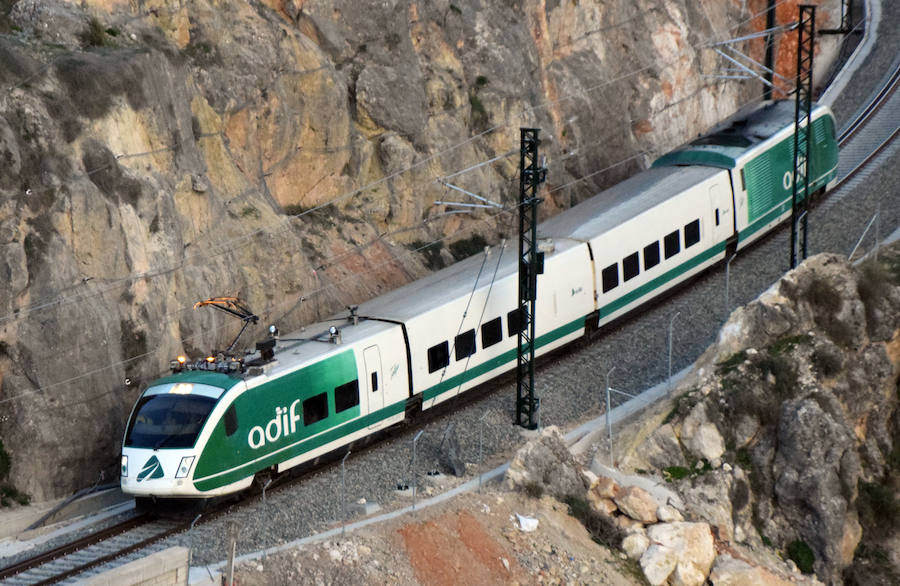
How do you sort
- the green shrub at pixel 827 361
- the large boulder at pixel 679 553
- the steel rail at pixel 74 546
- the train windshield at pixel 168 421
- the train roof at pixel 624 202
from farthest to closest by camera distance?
the train roof at pixel 624 202 < the green shrub at pixel 827 361 < the large boulder at pixel 679 553 < the train windshield at pixel 168 421 < the steel rail at pixel 74 546

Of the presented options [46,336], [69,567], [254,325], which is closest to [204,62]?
[254,325]

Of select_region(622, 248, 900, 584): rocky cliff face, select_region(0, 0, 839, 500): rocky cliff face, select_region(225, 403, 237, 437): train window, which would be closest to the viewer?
select_region(225, 403, 237, 437): train window

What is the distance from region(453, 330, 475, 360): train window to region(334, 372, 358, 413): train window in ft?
11.5

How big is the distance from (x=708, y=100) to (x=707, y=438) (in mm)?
26966

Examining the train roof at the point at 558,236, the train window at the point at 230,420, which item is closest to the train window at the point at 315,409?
the train window at the point at 230,420

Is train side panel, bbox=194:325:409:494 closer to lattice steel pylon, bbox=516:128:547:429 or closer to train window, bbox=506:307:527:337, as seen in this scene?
lattice steel pylon, bbox=516:128:547:429

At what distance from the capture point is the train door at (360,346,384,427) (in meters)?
28.6

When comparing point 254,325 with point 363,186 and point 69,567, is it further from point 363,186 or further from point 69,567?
point 69,567

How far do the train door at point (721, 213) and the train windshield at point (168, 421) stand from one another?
18.3m

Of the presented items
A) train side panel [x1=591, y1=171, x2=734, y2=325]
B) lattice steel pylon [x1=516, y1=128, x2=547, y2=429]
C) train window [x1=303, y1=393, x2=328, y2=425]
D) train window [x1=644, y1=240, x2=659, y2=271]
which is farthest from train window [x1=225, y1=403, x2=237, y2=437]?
train window [x1=644, y1=240, x2=659, y2=271]

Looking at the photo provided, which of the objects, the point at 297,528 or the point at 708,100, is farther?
the point at 708,100

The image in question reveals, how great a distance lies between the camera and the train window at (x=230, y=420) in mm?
25719

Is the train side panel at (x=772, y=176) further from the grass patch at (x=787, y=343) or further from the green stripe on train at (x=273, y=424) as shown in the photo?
the green stripe on train at (x=273, y=424)

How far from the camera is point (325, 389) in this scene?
2764 cm
